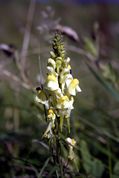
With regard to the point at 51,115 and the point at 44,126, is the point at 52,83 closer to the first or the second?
the point at 51,115

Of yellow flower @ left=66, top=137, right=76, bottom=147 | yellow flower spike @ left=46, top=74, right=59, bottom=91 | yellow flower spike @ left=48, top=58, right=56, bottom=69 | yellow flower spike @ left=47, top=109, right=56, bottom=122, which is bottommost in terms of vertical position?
yellow flower @ left=66, top=137, right=76, bottom=147

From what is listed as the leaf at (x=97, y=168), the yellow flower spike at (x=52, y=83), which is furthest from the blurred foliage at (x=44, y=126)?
the yellow flower spike at (x=52, y=83)

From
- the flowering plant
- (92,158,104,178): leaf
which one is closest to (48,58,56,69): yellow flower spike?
the flowering plant

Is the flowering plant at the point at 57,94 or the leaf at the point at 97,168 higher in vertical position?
the flowering plant at the point at 57,94

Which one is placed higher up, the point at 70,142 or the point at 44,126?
the point at 44,126

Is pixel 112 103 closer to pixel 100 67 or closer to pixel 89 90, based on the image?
pixel 89 90

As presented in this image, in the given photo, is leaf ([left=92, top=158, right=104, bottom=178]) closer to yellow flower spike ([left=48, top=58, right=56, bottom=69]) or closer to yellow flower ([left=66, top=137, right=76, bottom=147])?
yellow flower ([left=66, top=137, right=76, bottom=147])

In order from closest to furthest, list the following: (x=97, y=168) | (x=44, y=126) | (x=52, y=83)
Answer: (x=52, y=83)
(x=97, y=168)
(x=44, y=126)

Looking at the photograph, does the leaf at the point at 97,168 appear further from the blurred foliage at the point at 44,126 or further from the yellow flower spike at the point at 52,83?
the yellow flower spike at the point at 52,83

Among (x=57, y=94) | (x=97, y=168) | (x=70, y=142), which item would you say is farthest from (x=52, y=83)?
(x=97, y=168)

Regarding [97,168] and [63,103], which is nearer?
[63,103]

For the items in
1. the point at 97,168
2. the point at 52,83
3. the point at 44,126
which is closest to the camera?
the point at 52,83

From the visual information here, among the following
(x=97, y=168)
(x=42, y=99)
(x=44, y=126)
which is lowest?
(x=97, y=168)
